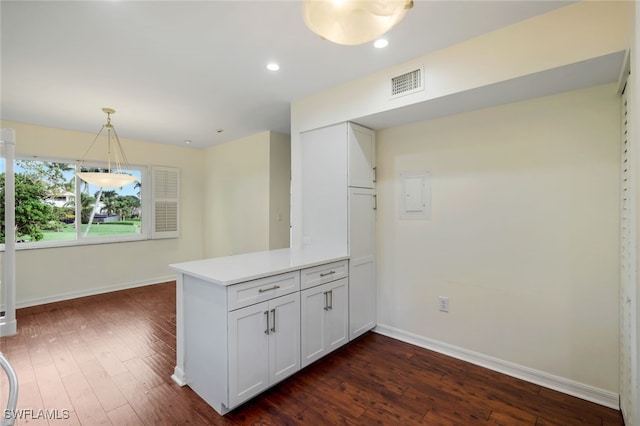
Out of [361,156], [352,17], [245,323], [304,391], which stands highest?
[352,17]

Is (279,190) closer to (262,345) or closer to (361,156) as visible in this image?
(361,156)

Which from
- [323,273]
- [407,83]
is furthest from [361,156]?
[323,273]

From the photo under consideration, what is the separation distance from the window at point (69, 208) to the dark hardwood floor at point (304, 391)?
1.79 metres

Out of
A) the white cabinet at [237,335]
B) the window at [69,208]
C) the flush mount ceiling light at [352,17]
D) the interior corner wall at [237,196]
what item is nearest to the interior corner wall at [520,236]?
the white cabinet at [237,335]

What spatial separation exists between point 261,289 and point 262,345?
15.5 inches

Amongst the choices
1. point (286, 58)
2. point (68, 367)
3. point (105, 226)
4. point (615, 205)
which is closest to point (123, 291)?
point (105, 226)

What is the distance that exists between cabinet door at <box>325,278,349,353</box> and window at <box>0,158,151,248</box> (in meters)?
4.10

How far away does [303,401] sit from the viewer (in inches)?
80.2

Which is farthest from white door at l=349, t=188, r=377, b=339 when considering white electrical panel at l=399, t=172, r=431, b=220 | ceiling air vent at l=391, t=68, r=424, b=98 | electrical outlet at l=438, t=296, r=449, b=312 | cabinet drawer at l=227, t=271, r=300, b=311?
ceiling air vent at l=391, t=68, r=424, b=98

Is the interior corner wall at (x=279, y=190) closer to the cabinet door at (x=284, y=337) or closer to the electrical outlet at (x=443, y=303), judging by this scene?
the cabinet door at (x=284, y=337)

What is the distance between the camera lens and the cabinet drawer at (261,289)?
73.9 inches

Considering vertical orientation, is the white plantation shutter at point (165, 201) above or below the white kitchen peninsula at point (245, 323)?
above

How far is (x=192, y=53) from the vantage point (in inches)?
90.9

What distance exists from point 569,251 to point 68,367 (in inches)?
162
